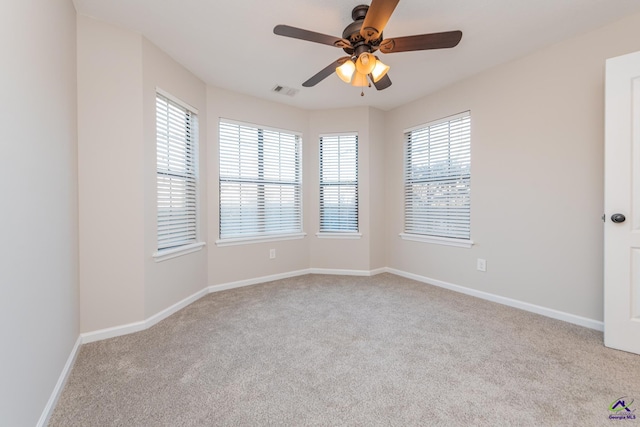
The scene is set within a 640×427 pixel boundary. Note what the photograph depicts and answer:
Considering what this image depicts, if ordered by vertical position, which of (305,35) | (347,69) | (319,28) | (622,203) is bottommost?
(622,203)

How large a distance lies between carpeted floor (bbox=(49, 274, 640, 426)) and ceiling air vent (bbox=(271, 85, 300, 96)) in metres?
2.61

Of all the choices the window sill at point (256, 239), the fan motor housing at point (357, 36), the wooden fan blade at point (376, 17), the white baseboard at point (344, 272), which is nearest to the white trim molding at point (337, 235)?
the window sill at point (256, 239)

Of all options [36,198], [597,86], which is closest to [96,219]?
[36,198]

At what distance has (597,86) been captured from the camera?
2.29 m

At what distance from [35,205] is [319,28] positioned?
7.29 ft

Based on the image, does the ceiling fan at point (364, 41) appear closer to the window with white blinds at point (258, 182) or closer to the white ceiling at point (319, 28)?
the white ceiling at point (319, 28)

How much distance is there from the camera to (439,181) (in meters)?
3.58

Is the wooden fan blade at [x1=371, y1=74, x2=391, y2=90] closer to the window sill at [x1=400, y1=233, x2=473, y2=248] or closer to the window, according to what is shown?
the window

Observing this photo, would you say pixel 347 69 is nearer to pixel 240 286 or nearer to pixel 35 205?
pixel 35 205

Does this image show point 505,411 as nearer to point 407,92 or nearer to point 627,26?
point 627,26

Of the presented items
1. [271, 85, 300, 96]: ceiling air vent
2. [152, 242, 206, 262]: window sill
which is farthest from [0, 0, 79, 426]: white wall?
[271, 85, 300, 96]: ceiling air vent
